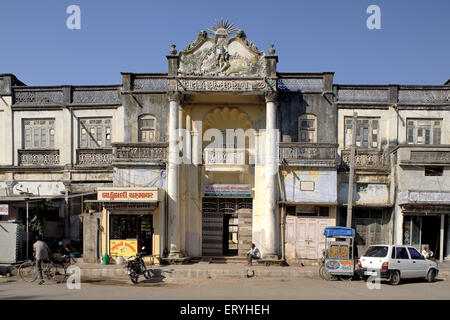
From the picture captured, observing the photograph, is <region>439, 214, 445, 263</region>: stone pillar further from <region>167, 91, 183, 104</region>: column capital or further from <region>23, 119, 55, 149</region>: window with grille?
<region>23, 119, 55, 149</region>: window with grille

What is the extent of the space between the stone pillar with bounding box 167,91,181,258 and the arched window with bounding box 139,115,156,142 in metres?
1.67

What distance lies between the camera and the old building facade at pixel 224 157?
1823 cm

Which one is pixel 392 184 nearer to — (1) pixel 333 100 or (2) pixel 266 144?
(1) pixel 333 100

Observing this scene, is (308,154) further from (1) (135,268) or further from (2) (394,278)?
(1) (135,268)

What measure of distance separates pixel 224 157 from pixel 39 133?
9794mm

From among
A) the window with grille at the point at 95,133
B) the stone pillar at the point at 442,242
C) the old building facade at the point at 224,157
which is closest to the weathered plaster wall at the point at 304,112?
the old building facade at the point at 224,157

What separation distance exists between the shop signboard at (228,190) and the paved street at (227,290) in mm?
5031

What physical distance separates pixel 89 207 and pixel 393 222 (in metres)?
14.8

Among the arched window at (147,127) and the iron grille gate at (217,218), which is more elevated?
the arched window at (147,127)

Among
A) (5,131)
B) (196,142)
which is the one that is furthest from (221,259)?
(5,131)

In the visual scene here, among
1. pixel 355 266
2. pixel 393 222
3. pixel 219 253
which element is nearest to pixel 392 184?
pixel 393 222

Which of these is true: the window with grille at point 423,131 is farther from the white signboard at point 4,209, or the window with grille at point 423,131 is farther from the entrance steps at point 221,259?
the white signboard at point 4,209

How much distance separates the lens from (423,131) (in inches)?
780

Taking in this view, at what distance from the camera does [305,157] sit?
1866cm
